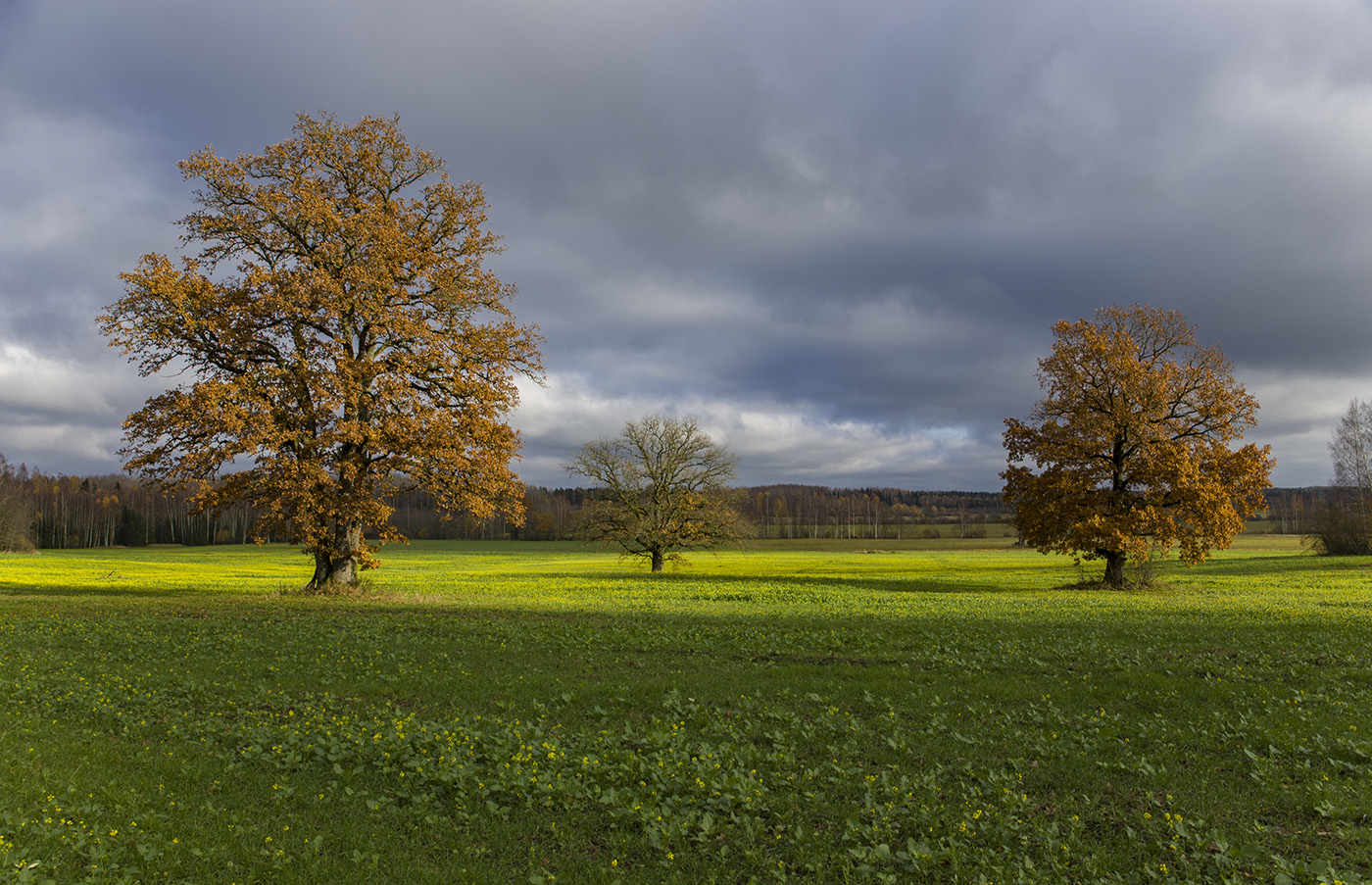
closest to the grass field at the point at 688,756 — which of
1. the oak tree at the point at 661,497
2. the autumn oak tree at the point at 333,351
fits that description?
the autumn oak tree at the point at 333,351

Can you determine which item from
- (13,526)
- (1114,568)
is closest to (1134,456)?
(1114,568)

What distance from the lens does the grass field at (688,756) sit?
6211 mm

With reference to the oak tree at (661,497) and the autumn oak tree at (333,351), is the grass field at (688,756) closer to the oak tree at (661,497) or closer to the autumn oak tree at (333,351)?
the autumn oak tree at (333,351)

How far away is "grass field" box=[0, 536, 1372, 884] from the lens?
20.4ft

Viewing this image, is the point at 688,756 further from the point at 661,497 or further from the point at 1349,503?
the point at 1349,503

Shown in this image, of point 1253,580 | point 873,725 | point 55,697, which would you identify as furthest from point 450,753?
point 1253,580

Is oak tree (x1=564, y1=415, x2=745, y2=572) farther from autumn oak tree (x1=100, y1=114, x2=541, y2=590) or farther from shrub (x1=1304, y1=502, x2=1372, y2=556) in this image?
shrub (x1=1304, y1=502, x2=1372, y2=556)

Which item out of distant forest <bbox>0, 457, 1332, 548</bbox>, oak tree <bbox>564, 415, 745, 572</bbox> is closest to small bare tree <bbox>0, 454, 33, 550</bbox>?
distant forest <bbox>0, 457, 1332, 548</bbox>

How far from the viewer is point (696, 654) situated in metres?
15.7

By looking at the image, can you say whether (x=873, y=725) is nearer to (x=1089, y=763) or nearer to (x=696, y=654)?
(x=1089, y=763)

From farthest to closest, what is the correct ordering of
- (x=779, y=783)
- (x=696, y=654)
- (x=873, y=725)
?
(x=696, y=654) < (x=873, y=725) < (x=779, y=783)

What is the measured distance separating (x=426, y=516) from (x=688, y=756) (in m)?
176

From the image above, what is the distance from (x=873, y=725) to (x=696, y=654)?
6213mm

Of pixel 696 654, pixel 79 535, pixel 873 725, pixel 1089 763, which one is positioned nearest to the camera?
pixel 1089 763
